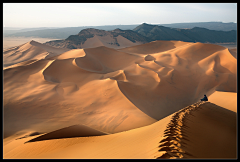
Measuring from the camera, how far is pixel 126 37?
165 feet

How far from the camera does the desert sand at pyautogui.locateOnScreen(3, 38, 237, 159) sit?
3842mm

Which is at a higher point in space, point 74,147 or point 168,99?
point 168,99

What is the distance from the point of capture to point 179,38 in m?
61.2

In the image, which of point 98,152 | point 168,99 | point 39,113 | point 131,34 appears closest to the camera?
point 98,152

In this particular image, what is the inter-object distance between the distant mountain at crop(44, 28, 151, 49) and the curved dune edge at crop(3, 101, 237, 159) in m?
39.6

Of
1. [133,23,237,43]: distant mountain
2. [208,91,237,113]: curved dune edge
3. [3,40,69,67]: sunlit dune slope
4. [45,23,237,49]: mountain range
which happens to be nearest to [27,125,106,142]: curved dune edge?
[208,91,237,113]: curved dune edge

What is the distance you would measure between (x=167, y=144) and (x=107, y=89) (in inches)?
329

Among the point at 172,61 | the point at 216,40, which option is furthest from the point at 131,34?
the point at 172,61

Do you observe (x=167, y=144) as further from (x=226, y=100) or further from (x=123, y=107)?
(x=226, y=100)

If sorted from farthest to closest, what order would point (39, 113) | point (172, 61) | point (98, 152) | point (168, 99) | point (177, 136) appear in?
point (172, 61) < point (168, 99) < point (39, 113) < point (98, 152) < point (177, 136)

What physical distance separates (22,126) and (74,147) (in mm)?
4339

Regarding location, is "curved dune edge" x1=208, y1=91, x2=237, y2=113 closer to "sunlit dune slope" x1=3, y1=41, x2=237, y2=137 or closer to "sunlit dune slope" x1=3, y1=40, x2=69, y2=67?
"sunlit dune slope" x1=3, y1=41, x2=237, y2=137

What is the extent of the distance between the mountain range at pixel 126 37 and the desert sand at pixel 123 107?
26.0 meters

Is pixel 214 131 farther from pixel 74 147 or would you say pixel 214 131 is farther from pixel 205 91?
pixel 205 91
